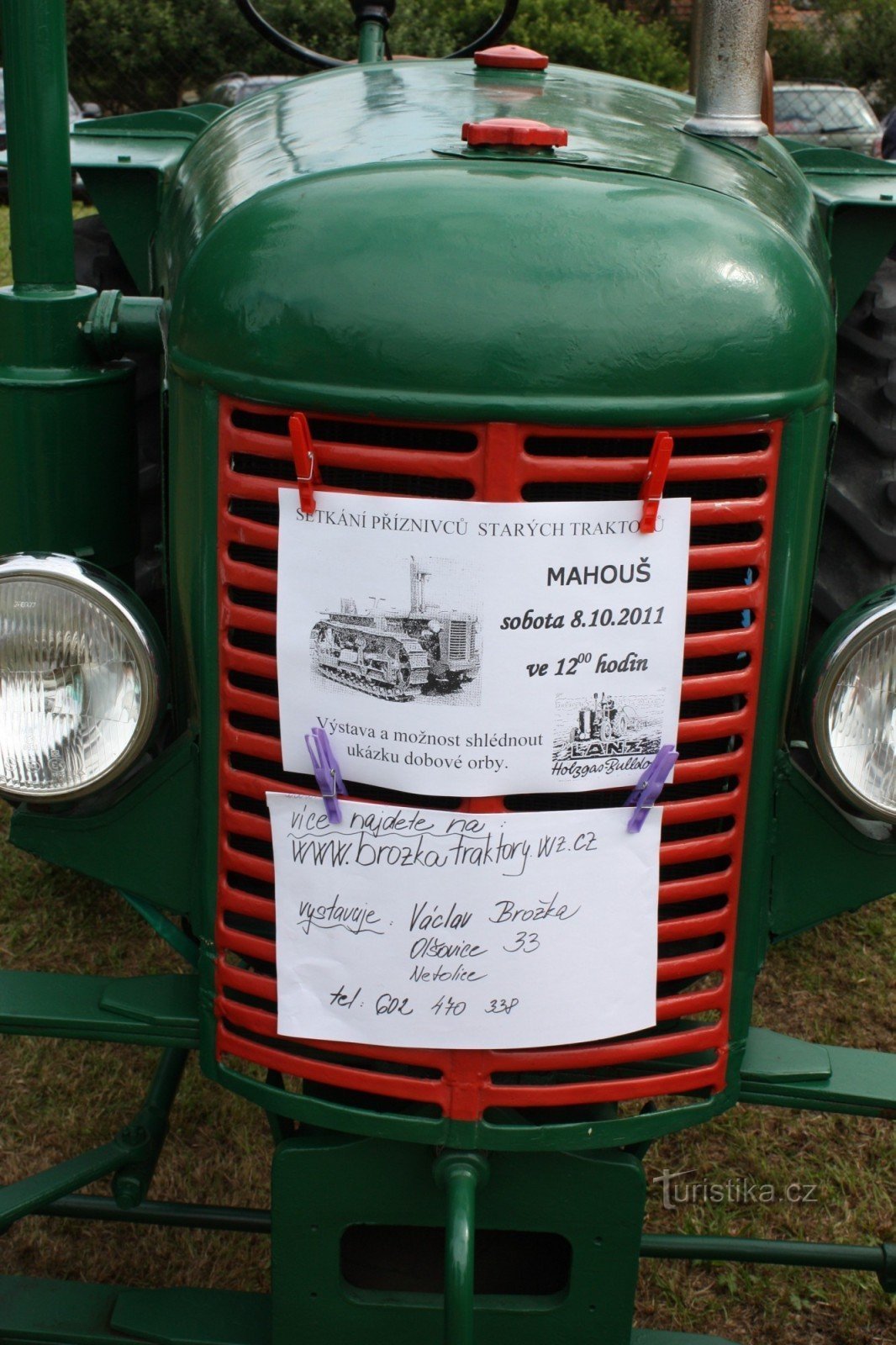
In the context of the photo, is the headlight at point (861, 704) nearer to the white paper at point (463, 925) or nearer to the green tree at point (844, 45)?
the white paper at point (463, 925)

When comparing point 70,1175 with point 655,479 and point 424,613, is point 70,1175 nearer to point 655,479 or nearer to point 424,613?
point 424,613

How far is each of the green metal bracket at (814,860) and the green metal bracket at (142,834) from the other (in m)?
0.71

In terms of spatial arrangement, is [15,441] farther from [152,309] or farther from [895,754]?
[895,754]

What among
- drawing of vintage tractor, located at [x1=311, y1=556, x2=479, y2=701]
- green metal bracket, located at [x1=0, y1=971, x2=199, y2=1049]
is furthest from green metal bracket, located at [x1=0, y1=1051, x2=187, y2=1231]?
drawing of vintage tractor, located at [x1=311, y1=556, x2=479, y2=701]

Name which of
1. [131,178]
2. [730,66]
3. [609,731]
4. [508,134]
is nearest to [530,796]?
[609,731]

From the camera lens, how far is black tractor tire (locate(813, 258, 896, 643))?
2.33 m

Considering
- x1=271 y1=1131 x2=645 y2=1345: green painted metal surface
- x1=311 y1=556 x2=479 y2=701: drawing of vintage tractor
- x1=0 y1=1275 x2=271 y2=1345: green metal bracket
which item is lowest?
x1=0 y1=1275 x2=271 y2=1345: green metal bracket

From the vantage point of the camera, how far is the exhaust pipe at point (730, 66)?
6.41ft

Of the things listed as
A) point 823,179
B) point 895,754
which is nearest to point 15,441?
point 895,754

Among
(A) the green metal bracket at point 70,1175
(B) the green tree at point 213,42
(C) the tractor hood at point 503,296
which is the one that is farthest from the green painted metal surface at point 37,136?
(B) the green tree at point 213,42

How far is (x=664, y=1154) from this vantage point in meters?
2.60

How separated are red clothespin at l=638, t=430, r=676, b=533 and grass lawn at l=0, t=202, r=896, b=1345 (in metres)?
1.41

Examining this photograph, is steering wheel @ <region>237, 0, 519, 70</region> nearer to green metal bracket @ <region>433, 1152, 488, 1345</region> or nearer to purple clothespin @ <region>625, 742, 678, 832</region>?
purple clothespin @ <region>625, 742, 678, 832</region>

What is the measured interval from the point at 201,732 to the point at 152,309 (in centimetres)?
61
